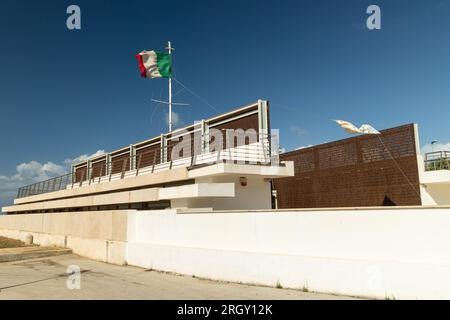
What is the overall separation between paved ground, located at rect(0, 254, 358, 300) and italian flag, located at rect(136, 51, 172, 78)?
425 inches

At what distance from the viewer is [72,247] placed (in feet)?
69.9

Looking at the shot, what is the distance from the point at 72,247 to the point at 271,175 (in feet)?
43.0

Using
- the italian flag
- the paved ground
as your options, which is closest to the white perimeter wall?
the paved ground

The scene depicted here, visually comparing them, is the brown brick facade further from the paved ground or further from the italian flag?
the paved ground

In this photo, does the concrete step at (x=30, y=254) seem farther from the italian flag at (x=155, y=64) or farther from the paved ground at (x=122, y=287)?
the italian flag at (x=155, y=64)

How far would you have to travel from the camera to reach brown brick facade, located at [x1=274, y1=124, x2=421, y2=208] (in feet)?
56.4

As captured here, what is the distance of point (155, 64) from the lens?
2128 centimetres

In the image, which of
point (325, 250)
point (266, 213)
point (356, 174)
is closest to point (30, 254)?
point (266, 213)

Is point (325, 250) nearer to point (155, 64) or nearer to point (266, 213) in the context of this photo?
point (266, 213)

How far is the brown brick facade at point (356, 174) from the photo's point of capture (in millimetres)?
17188

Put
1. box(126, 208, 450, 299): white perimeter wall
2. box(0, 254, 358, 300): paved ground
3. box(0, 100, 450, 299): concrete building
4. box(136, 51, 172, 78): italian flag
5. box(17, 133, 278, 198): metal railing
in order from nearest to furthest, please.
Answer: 1. box(126, 208, 450, 299): white perimeter wall
2. box(0, 100, 450, 299): concrete building
3. box(0, 254, 358, 300): paved ground
4. box(17, 133, 278, 198): metal railing
5. box(136, 51, 172, 78): italian flag

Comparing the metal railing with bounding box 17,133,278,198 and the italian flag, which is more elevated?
the italian flag

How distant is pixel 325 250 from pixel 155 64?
15.5 metres

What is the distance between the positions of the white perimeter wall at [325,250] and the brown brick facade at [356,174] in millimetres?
9316
